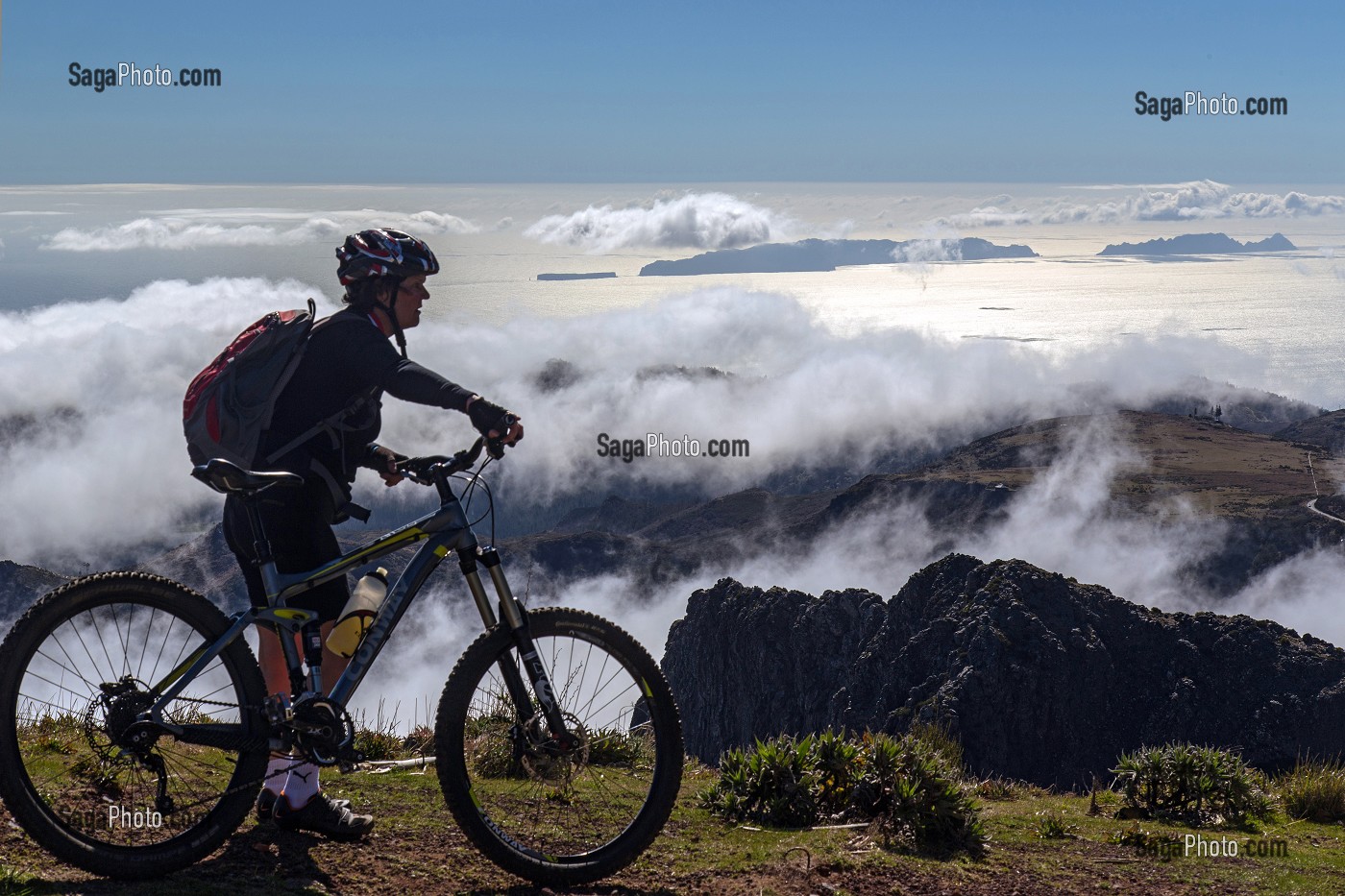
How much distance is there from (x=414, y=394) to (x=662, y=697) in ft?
6.96

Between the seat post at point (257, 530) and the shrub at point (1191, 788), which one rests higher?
the seat post at point (257, 530)

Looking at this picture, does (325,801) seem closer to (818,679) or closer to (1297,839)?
(1297,839)

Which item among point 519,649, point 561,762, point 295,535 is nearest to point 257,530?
point 295,535

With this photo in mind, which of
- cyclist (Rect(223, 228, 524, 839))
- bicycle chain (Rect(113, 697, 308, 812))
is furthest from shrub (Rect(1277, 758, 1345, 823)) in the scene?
bicycle chain (Rect(113, 697, 308, 812))

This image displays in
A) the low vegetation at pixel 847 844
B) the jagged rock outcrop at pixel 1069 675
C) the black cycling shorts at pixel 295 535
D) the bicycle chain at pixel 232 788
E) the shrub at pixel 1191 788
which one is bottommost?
the jagged rock outcrop at pixel 1069 675

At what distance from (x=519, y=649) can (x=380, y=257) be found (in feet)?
7.57

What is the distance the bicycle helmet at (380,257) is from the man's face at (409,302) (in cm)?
6

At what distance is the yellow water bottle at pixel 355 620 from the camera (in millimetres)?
5680

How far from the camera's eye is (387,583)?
5840mm

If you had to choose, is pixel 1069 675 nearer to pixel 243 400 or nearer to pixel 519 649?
pixel 519 649

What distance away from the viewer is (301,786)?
6.28 metres

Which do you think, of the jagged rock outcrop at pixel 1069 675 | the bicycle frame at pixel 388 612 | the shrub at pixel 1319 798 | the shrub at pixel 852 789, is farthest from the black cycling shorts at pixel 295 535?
the jagged rock outcrop at pixel 1069 675

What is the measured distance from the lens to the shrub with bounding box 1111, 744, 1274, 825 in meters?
8.62

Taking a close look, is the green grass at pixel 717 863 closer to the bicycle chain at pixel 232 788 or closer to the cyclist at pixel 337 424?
the bicycle chain at pixel 232 788
